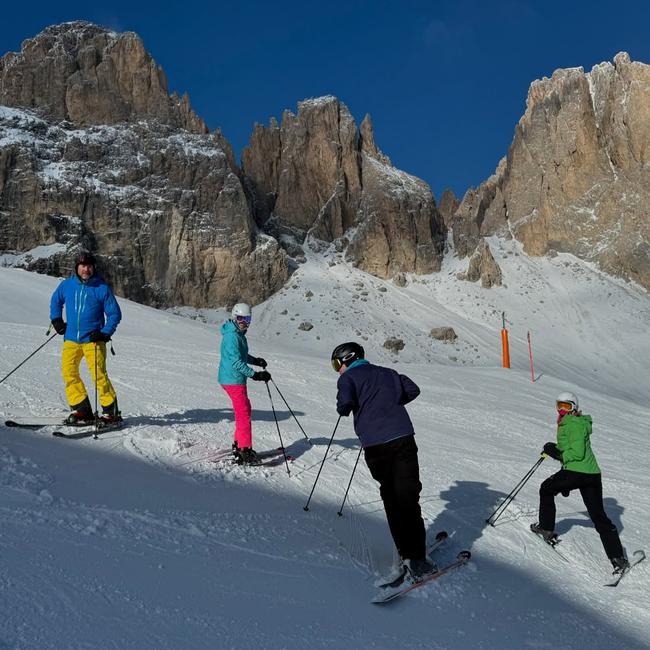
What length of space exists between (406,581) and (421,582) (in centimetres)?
14

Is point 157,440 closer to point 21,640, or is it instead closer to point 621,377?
point 21,640

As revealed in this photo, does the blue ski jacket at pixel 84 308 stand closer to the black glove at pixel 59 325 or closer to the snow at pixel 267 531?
the black glove at pixel 59 325

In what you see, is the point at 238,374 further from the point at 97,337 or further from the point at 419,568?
the point at 419,568

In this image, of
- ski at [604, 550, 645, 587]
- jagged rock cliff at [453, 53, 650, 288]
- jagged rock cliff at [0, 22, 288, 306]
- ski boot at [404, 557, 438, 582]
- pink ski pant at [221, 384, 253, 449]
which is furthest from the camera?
jagged rock cliff at [453, 53, 650, 288]

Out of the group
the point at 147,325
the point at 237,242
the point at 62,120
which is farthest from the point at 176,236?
the point at 147,325


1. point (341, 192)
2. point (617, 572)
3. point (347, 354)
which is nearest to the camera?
point (347, 354)

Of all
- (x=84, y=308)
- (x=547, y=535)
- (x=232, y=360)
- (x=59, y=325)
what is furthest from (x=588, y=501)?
(x=59, y=325)

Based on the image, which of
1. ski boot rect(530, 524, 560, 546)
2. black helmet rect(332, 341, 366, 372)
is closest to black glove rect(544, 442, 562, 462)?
ski boot rect(530, 524, 560, 546)

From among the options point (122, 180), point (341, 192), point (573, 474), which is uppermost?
point (341, 192)

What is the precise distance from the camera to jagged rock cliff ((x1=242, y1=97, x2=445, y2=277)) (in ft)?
196

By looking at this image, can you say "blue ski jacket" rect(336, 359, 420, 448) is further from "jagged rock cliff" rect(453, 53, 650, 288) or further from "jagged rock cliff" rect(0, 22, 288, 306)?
"jagged rock cliff" rect(453, 53, 650, 288)

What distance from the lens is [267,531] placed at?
15.3 feet

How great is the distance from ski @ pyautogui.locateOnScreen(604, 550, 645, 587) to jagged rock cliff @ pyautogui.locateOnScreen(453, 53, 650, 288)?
188 ft

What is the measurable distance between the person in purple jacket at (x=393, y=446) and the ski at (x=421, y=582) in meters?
0.05
